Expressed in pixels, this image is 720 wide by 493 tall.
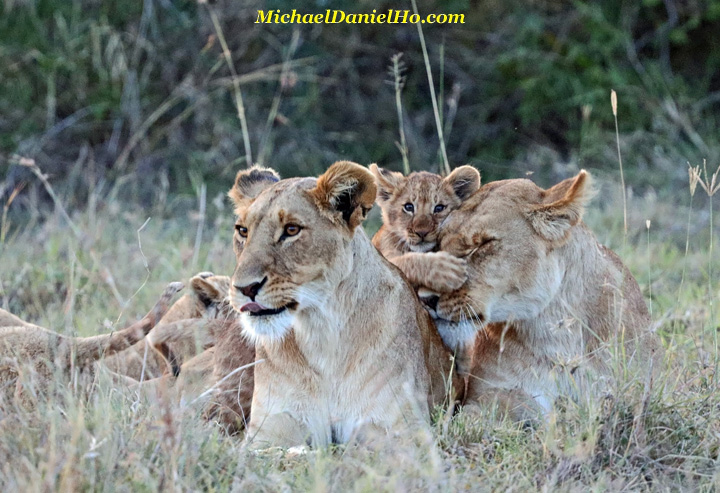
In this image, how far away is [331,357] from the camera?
130 inches

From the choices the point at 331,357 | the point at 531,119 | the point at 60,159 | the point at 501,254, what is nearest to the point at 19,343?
the point at 331,357

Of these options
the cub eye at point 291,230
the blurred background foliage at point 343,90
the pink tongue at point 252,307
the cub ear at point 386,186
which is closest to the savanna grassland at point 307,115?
the blurred background foliage at point 343,90

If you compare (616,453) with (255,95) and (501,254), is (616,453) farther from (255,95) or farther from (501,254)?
(255,95)

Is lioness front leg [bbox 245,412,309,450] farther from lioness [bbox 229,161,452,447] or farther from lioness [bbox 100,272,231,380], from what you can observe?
lioness [bbox 100,272,231,380]

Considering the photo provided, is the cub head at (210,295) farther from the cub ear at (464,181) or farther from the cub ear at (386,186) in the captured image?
the cub ear at (464,181)

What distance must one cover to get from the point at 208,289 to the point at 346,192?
1130mm

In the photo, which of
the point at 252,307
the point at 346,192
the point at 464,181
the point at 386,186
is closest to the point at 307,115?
the point at 386,186

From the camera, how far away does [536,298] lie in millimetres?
3484

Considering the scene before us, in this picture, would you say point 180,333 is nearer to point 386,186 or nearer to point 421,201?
point 421,201

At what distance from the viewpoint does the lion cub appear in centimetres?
→ 427

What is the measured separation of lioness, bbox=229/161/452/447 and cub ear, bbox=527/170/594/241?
22.1 inches

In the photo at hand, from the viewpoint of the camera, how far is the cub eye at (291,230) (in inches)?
124

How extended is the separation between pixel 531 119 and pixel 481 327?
6611 millimetres

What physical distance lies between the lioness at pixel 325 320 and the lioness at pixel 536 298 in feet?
0.89
